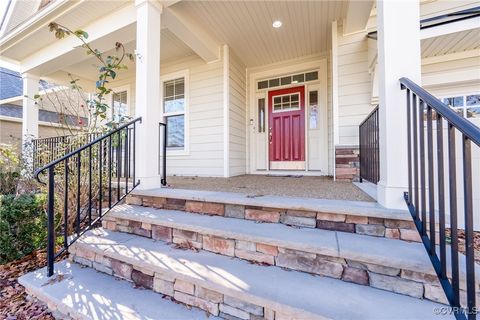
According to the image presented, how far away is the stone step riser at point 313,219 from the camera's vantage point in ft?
4.83

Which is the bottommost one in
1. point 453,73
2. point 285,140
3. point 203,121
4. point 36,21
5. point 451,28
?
point 285,140

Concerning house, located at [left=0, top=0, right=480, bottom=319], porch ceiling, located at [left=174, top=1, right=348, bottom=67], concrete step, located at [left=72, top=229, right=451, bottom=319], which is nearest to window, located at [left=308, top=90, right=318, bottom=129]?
house, located at [left=0, top=0, right=480, bottom=319]

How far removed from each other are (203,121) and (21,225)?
316 cm

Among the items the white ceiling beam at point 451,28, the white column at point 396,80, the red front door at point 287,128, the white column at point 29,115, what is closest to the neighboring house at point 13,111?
the white column at point 29,115

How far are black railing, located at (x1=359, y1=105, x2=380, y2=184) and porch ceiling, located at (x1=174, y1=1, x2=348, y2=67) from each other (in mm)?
1922

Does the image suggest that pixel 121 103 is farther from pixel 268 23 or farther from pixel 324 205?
pixel 324 205

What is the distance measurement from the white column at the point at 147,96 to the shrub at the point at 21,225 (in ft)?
3.73

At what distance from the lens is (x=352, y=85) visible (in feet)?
11.8

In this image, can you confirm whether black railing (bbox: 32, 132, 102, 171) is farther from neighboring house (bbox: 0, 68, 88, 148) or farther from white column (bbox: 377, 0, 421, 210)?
white column (bbox: 377, 0, 421, 210)

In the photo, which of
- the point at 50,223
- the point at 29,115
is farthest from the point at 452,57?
the point at 29,115

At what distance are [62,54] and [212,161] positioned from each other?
139 inches

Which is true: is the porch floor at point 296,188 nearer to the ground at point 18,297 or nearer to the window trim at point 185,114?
the ground at point 18,297

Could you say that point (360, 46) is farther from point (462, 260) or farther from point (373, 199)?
point (462, 260)

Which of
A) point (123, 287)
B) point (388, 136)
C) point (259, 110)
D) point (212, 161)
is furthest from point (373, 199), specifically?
point (259, 110)
